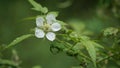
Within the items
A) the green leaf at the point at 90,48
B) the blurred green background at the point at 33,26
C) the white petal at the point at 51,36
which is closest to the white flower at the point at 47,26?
the white petal at the point at 51,36

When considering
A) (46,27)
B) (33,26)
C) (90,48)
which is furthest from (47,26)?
(33,26)

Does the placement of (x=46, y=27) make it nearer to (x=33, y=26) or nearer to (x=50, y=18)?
(x=50, y=18)

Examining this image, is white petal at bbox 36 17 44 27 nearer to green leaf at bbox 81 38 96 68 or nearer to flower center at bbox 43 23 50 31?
flower center at bbox 43 23 50 31

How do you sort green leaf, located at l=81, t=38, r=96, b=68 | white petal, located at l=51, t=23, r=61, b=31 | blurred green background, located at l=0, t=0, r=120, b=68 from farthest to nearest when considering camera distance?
blurred green background, located at l=0, t=0, r=120, b=68, white petal, located at l=51, t=23, r=61, b=31, green leaf, located at l=81, t=38, r=96, b=68

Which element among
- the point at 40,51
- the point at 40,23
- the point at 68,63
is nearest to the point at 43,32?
the point at 40,23

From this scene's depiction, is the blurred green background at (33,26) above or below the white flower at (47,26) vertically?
above

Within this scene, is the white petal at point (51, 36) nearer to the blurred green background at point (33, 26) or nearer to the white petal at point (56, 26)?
the white petal at point (56, 26)

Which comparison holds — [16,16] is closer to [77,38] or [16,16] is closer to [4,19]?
[4,19]

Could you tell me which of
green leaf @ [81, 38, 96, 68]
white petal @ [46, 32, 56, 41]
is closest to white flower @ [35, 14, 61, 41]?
→ white petal @ [46, 32, 56, 41]
